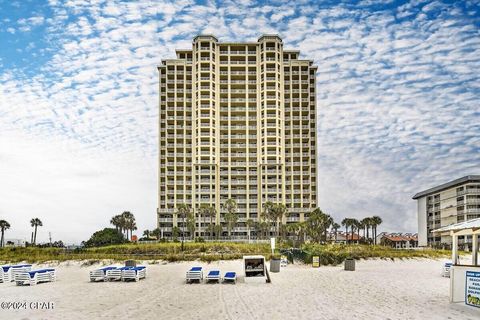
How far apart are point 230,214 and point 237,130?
22223 mm

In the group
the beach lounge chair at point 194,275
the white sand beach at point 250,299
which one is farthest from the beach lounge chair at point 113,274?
the beach lounge chair at point 194,275

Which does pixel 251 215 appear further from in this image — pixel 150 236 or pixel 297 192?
pixel 150 236

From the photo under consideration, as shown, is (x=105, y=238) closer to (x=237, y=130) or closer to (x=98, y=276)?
(x=237, y=130)

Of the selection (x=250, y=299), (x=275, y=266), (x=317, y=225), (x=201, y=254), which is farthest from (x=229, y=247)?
(x=250, y=299)

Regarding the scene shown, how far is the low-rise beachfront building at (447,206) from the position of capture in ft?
319

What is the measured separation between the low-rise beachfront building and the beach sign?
70.2 m

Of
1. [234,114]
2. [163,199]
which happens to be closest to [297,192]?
[234,114]

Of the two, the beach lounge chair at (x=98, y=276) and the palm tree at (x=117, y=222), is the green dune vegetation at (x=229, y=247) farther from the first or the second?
the beach lounge chair at (x=98, y=276)

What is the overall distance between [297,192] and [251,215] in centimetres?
1148

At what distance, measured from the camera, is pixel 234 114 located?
367ft

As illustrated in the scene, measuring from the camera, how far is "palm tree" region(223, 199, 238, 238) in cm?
9656

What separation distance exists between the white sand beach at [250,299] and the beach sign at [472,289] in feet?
1.20

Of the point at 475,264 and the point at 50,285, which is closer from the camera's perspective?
the point at 475,264

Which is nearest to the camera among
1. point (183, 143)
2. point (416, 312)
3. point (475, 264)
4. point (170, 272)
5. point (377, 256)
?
point (416, 312)
